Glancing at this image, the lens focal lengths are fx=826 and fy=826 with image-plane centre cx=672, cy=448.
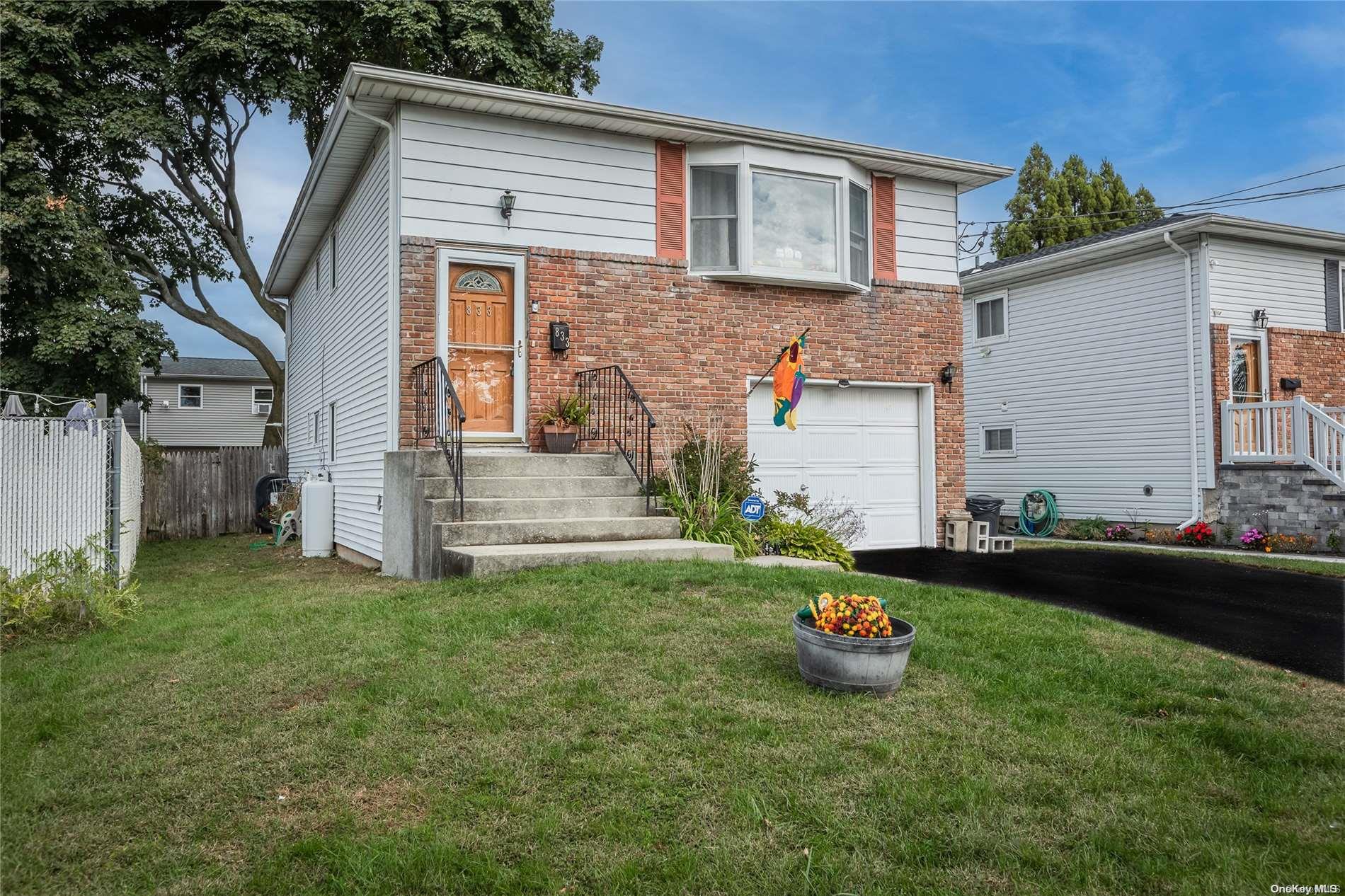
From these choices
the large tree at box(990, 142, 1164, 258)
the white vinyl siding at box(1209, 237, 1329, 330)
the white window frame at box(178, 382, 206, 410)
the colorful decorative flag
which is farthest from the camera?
the white window frame at box(178, 382, 206, 410)

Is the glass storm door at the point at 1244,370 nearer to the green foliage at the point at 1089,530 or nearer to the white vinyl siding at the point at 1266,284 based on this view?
the white vinyl siding at the point at 1266,284

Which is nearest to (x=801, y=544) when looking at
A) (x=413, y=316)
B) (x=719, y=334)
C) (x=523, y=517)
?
(x=719, y=334)

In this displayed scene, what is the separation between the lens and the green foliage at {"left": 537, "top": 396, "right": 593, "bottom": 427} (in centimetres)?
908

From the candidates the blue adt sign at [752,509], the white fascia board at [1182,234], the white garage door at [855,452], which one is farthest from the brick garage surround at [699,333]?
the white fascia board at [1182,234]

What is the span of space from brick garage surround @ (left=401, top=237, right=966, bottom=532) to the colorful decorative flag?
76 cm

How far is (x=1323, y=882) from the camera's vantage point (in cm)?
260

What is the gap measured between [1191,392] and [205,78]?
2021 cm

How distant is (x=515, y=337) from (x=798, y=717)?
254 inches

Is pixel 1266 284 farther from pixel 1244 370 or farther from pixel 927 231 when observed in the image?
pixel 927 231

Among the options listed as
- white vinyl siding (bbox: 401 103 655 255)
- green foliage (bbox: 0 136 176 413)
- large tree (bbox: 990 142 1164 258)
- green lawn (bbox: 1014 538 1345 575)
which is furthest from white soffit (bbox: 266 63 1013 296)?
large tree (bbox: 990 142 1164 258)

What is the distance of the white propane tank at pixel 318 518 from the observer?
1164 centimetres

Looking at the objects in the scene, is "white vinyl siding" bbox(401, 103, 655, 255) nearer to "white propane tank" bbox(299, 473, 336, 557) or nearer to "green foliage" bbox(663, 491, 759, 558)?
"green foliage" bbox(663, 491, 759, 558)

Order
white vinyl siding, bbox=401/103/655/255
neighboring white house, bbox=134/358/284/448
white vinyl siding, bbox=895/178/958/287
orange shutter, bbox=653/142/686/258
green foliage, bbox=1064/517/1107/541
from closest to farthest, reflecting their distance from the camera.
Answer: white vinyl siding, bbox=401/103/655/255, orange shutter, bbox=653/142/686/258, white vinyl siding, bbox=895/178/958/287, green foliage, bbox=1064/517/1107/541, neighboring white house, bbox=134/358/284/448

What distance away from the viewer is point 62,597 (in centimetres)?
602
